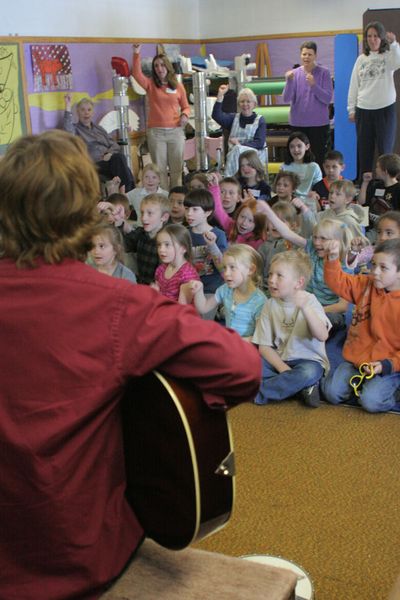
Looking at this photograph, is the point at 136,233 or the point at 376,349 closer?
the point at 376,349

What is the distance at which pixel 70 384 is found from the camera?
1350mm

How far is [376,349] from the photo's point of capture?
3.56 m

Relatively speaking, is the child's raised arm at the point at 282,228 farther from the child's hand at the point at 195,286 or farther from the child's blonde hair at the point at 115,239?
the child's blonde hair at the point at 115,239

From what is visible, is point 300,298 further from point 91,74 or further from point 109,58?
point 109,58

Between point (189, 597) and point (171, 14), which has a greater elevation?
point (171, 14)

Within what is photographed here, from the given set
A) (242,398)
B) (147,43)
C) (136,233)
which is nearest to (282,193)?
(136,233)

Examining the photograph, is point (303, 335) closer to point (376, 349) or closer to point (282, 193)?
point (376, 349)

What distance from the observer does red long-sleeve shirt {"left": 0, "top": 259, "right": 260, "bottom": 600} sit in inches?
52.9

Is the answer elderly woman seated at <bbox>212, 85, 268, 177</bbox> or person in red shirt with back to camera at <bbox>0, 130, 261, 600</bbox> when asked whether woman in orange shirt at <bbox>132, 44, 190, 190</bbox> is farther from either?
person in red shirt with back to camera at <bbox>0, 130, 261, 600</bbox>

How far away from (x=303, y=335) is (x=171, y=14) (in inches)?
314

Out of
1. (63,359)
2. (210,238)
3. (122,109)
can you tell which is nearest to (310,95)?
(122,109)

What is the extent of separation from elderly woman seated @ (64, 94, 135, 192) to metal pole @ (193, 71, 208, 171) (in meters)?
1.10

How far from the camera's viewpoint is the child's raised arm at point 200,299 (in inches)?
159

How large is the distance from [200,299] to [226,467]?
261cm
